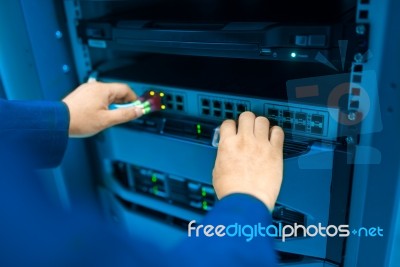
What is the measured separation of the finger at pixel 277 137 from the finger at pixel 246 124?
0.12ft

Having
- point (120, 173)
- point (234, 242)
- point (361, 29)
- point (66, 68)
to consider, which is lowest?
point (120, 173)

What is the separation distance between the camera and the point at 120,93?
2.85ft

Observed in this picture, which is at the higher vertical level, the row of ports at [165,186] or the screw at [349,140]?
the screw at [349,140]

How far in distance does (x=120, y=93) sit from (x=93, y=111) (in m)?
0.08

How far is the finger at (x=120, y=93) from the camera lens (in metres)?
0.86

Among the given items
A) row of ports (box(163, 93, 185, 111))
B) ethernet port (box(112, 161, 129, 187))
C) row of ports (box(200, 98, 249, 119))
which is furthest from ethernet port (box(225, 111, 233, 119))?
ethernet port (box(112, 161, 129, 187))

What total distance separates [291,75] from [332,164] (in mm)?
226

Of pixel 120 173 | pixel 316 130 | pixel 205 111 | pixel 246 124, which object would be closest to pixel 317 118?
pixel 316 130

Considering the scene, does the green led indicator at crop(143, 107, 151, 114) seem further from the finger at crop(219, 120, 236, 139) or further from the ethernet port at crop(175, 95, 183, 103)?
the finger at crop(219, 120, 236, 139)

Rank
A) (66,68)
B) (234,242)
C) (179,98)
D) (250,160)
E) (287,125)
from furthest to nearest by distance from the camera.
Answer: (66,68), (179,98), (287,125), (250,160), (234,242)

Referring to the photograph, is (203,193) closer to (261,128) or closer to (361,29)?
(261,128)

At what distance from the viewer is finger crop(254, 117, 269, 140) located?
2.19 feet

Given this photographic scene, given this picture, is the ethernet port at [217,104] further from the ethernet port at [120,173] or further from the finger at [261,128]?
the ethernet port at [120,173]

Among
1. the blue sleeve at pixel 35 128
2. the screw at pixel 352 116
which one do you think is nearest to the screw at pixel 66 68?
the blue sleeve at pixel 35 128
